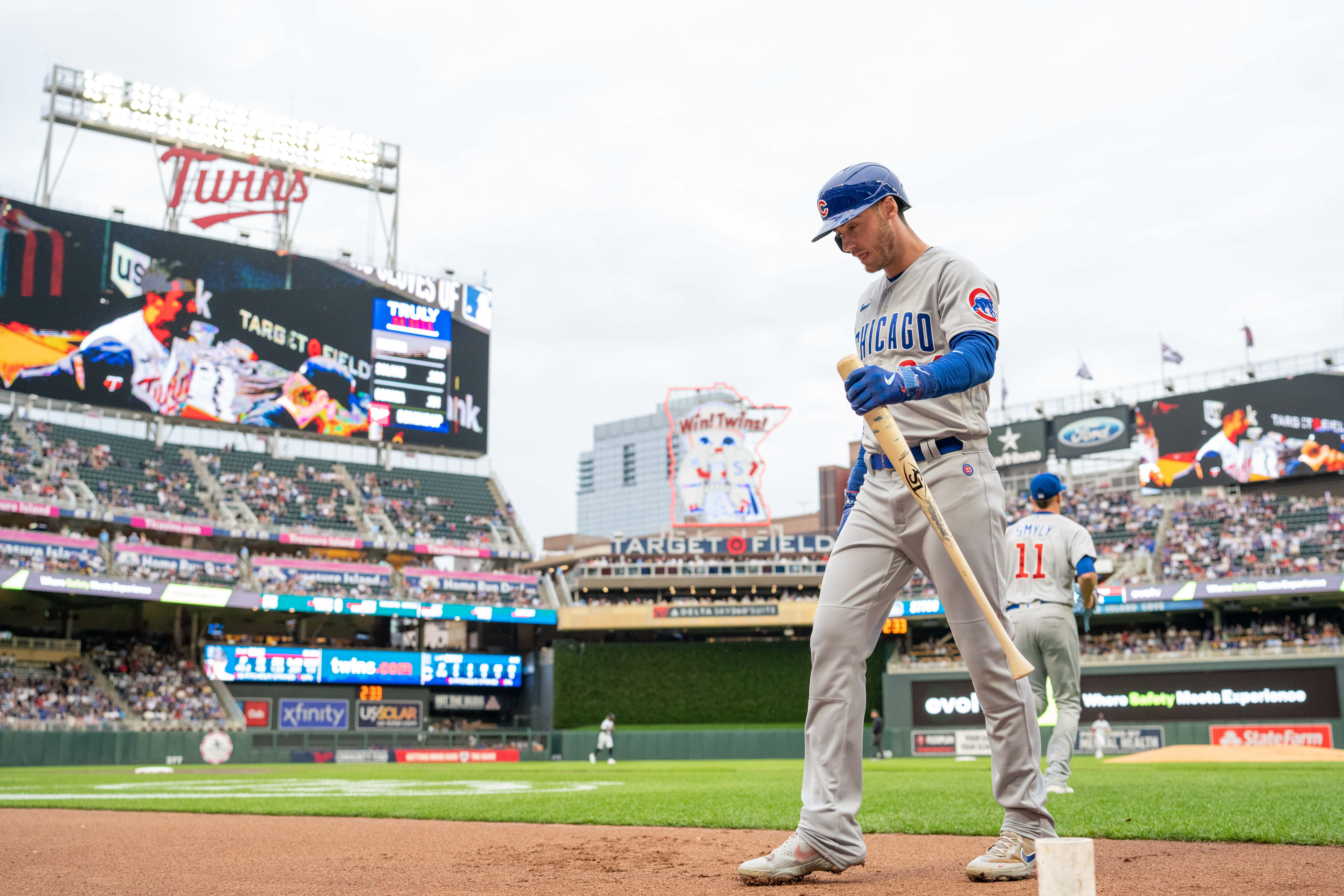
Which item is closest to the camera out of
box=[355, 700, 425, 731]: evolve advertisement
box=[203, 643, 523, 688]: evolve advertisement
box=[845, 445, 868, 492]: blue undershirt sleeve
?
box=[845, 445, 868, 492]: blue undershirt sleeve

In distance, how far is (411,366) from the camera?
Answer: 1635 inches

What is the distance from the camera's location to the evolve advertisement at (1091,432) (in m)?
43.7

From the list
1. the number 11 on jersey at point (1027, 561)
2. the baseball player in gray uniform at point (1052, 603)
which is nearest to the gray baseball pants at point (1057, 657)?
the baseball player in gray uniform at point (1052, 603)

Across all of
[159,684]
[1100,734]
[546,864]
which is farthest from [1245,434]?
[546,864]

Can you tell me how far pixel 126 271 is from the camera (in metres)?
36.9

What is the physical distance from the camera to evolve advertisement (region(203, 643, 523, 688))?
3428 cm

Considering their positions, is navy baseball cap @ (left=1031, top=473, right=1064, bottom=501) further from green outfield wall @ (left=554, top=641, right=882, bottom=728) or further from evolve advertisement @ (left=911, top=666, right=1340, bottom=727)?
green outfield wall @ (left=554, top=641, right=882, bottom=728)

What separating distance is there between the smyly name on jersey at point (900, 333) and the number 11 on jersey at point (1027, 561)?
3.75 m

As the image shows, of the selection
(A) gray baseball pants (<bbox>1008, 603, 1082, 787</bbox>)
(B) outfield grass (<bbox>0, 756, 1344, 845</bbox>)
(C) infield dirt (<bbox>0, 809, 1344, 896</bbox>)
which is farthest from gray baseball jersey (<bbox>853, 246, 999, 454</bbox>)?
(A) gray baseball pants (<bbox>1008, 603, 1082, 787</bbox>)

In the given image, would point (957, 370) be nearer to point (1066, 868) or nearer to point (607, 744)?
point (1066, 868)

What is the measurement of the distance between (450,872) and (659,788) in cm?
766

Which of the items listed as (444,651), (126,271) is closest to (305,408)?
(126,271)

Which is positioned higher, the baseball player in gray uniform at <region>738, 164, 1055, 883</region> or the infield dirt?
the baseball player in gray uniform at <region>738, 164, 1055, 883</region>

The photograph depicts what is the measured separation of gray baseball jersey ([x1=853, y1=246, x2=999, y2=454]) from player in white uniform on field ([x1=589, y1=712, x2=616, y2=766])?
939 inches
